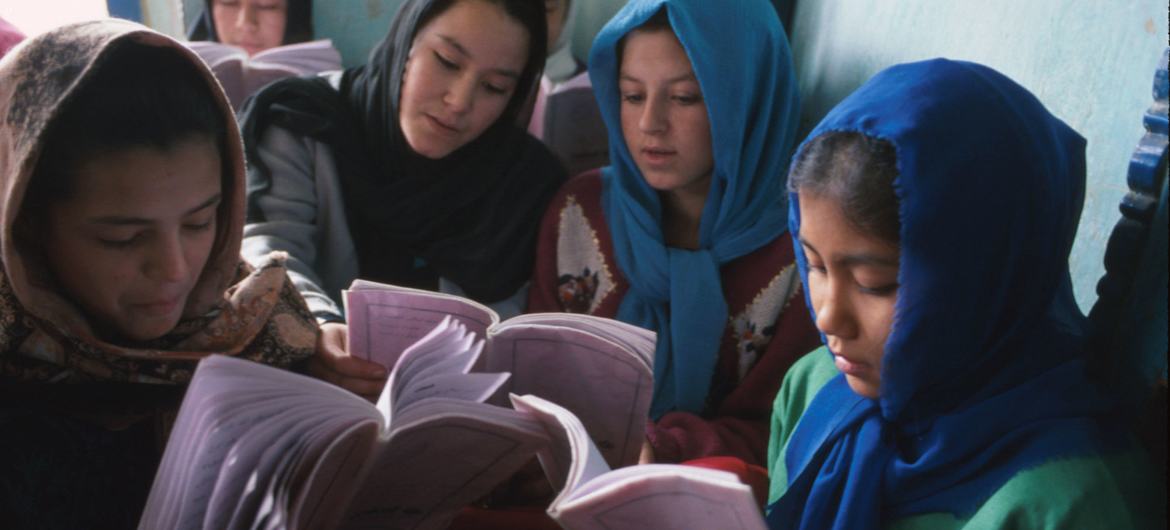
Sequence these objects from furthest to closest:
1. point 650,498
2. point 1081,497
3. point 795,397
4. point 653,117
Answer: point 653,117 → point 795,397 → point 1081,497 → point 650,498

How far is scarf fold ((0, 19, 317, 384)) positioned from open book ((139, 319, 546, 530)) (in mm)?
245

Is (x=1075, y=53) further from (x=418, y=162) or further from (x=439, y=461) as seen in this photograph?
(x=418, y=162)

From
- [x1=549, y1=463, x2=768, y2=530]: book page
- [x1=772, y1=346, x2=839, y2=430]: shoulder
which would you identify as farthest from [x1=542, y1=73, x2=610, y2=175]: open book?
[x1=549, y1=463, x2=768, y2=530]: book page

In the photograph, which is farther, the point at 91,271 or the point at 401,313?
the point at 401,313

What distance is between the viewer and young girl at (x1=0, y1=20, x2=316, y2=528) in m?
0.70

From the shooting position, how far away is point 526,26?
1543mm

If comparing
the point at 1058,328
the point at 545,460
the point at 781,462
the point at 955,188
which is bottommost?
the point at 781,462

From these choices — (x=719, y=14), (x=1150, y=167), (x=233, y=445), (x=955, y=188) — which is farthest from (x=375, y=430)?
(x=719, y=14)

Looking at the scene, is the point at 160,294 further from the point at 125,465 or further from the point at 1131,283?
the point at 1131,283

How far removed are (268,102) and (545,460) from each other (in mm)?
1129

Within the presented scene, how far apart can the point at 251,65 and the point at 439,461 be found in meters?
1.61

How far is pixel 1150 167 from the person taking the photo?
2.25 ft

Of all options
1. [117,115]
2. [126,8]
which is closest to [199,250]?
[117,115]

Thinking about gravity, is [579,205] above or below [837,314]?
below
